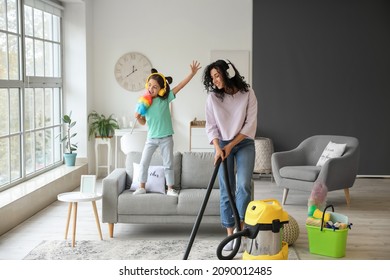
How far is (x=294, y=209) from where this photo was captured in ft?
22.8

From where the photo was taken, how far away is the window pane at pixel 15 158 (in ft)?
22.4

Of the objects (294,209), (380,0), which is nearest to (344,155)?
(294,209)

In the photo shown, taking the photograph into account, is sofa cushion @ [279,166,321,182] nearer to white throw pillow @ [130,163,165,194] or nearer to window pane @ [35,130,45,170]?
white throw pillow @ [130,163,165,194]

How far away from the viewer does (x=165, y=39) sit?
943 cm

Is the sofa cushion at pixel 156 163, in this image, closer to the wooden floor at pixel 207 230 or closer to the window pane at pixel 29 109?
the wooden floor at pixel 207 230

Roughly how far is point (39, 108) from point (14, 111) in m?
1.05

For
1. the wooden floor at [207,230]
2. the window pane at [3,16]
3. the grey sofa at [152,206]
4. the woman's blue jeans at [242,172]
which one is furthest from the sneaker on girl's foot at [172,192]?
the window pane at [3,16]

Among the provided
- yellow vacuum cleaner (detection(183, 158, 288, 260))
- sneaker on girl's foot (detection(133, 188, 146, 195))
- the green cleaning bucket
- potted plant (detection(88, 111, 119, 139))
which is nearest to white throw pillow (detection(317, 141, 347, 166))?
the green cleaning bucket

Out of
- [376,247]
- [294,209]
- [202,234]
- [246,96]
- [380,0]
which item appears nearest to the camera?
[246,96]

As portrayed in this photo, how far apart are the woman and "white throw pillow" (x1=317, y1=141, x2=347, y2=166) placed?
264 cm

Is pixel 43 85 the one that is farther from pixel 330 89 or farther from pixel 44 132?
pixel 330 89

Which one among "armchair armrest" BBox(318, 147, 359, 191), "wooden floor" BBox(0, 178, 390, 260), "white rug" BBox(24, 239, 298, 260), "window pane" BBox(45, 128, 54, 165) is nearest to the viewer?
"white rug" BBox(24, 239, 298, 260)

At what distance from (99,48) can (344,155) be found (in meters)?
4.24

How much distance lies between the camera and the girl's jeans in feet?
18.9
